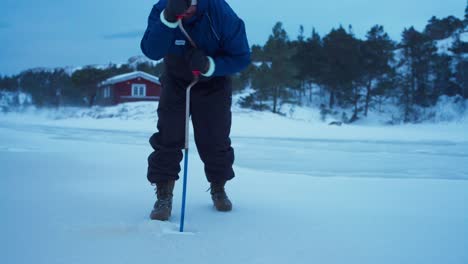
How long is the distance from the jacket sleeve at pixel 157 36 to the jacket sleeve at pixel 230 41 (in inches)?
10.1

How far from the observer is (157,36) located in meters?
1.98

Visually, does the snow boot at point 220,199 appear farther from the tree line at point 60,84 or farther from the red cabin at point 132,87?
the red cabin at point 132,87

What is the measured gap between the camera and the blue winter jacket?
206cm

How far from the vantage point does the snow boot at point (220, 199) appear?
2.28 meters

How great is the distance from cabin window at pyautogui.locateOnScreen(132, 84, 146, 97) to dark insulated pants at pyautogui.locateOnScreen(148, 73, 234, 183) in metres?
29.5

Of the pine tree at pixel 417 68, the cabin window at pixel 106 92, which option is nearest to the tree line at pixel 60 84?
the cabin window at pixel 106 92

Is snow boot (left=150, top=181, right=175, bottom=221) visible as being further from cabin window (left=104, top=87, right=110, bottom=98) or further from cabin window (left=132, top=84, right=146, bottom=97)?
cabin window (left=104, top=87, right=110, bottom=98)

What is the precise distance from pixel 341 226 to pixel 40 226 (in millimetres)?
1408

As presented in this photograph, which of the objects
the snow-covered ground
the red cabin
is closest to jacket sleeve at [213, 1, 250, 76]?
the snow-covered ground

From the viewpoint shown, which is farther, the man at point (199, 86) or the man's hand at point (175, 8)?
the man at point (199, 86)

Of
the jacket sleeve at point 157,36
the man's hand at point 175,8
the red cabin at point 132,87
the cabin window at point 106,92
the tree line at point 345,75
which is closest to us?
the man's hand at point 175,8

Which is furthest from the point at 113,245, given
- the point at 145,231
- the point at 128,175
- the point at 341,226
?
Result: the point at 128,175

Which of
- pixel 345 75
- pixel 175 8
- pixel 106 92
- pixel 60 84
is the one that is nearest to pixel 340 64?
pixel 345 75

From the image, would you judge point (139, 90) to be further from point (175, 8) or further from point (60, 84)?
point (175, 8)
